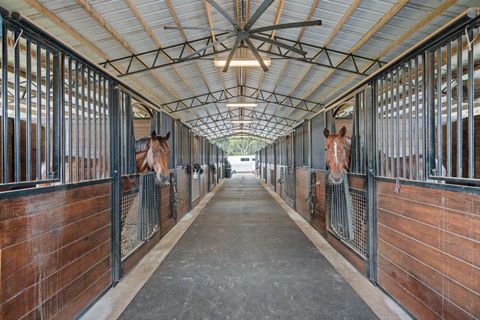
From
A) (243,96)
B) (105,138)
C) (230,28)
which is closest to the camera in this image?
(105,138)

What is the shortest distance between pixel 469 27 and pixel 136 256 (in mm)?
3287

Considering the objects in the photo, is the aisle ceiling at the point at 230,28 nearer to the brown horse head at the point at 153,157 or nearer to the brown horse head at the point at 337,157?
the brown horse head at the point at 153,157

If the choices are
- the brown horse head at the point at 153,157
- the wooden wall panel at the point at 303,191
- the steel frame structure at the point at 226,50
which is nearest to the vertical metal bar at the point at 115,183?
the brown horse head at the point at 153,157

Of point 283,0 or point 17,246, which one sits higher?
point 283,0

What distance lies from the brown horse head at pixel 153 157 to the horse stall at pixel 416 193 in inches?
77.0

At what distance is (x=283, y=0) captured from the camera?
4.75m

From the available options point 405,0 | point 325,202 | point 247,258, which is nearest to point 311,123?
point 325,202

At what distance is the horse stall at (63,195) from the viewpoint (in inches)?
52.9

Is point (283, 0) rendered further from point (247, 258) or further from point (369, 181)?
point (247, 258)

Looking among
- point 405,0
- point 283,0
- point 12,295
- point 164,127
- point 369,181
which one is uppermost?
point 283,0

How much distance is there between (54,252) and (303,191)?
4295 mm

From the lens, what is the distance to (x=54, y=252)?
1.64 m

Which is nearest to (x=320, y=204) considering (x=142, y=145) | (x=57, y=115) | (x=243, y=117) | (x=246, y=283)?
(x=246, y=283)

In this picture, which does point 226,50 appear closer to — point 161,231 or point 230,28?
point 230,28
